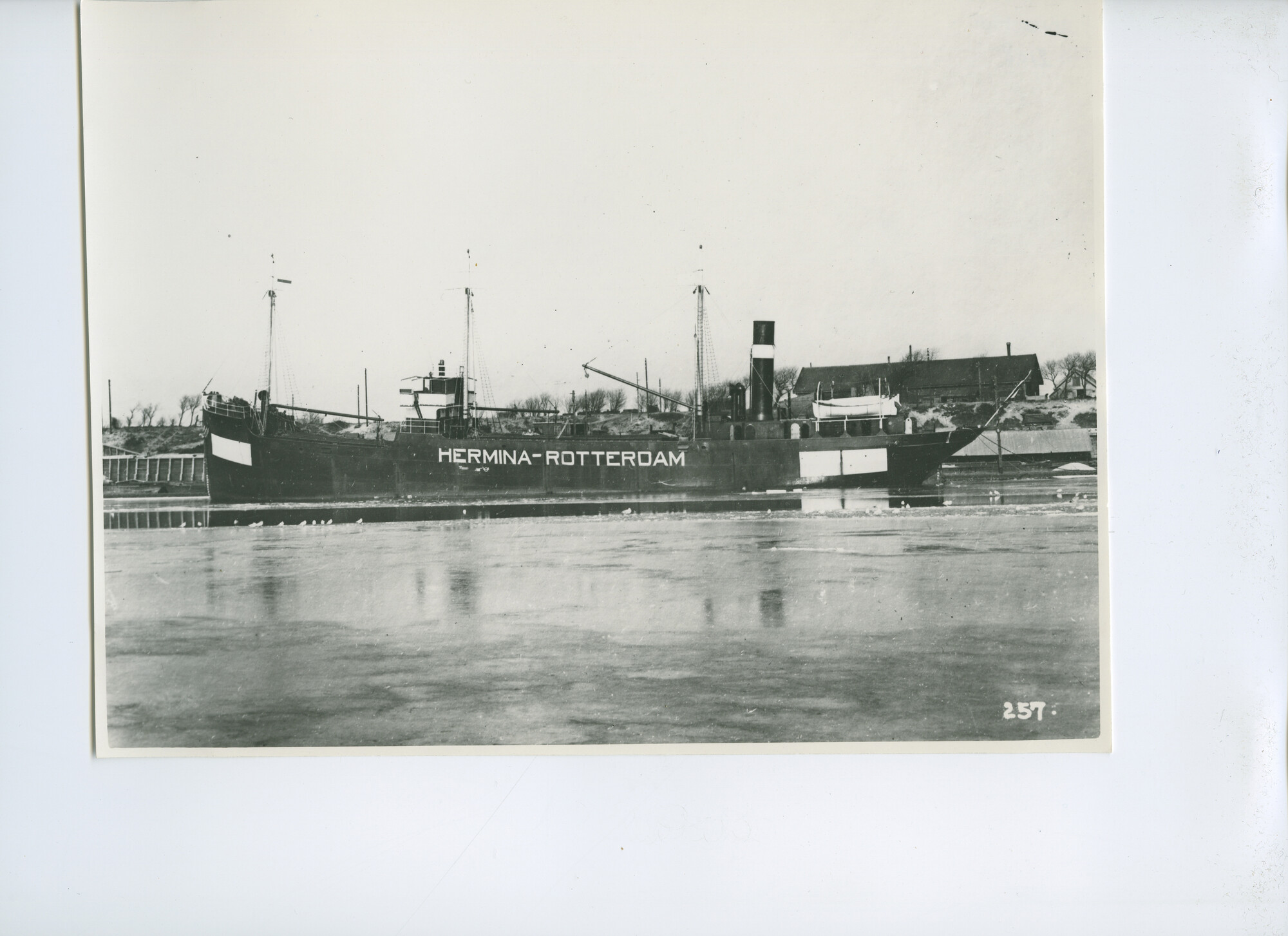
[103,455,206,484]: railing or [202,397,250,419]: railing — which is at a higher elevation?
[202,397,250,419]: railing

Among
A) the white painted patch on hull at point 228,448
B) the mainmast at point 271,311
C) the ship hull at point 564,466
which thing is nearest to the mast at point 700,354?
the ship hull at point 564,466

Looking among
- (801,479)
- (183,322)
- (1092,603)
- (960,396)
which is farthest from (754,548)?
(183,322)

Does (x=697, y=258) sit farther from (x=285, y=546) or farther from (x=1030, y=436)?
(x=285, y=546)

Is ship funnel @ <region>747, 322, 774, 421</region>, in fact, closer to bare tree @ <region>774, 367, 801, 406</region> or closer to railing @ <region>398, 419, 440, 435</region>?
bare tree @ <region>774, 367, 801, 406</region>

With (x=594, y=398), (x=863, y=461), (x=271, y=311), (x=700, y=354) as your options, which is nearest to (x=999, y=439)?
(x=863, y=461)

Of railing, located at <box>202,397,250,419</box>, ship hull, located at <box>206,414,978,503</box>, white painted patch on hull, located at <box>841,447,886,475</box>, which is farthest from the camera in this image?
white painted patch on hull, located at <box>841,447,886,475</box>

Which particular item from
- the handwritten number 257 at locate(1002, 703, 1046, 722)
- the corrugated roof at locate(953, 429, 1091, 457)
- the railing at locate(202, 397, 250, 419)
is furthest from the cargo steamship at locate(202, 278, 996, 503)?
the handwritten number 257 at locate(1002, 703, 1046, 722)

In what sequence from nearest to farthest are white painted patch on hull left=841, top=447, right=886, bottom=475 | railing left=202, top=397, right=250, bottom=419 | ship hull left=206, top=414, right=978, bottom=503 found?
railing left=202, top=397, right=250, bottom=419
ship hull left=206, top=414, right=978, bottom=503
white painted patch on hull left=841, top=447, right=886, bottom=475

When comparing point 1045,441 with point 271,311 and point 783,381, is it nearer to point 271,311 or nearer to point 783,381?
point 783,381

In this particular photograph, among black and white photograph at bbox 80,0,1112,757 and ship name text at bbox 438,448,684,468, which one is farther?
ship name text at bbox 438,448,684,468

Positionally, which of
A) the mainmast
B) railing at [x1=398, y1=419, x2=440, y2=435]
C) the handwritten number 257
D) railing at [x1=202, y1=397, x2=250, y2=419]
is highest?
the mainmast
